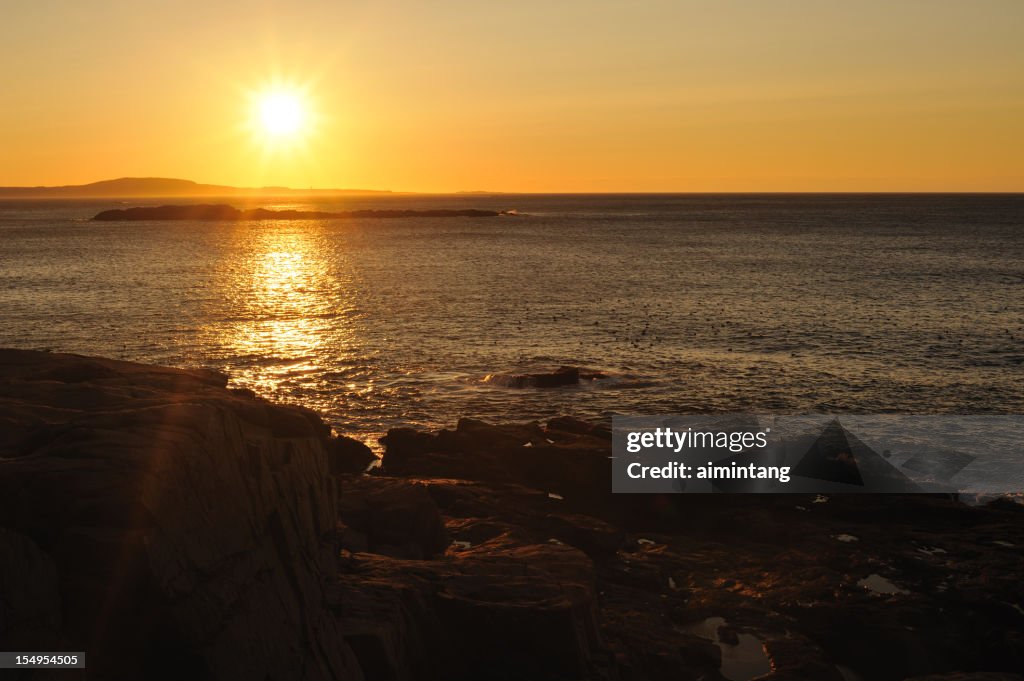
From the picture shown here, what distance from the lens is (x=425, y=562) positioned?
16.5 metres

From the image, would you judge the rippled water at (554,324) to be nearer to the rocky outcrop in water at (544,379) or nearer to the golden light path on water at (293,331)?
the golden light path on water at (293,331)

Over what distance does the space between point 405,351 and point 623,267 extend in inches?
2340

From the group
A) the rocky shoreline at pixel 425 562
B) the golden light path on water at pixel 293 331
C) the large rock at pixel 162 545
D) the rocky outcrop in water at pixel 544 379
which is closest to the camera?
the large rock at pixel 162 545

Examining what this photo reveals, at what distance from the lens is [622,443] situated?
28891 millimetres

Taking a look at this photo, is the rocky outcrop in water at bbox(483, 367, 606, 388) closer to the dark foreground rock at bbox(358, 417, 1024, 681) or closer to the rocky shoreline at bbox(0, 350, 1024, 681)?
the dark foreground rock at bbox(358, 417, 1024, 681)

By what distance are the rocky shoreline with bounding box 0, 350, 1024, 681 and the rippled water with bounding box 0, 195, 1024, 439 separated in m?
13.2

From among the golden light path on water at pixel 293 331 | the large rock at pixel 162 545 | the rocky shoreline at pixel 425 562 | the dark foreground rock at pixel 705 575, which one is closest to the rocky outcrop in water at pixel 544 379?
the golden light path on water at pixel 293 331

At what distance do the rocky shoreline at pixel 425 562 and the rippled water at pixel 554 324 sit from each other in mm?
13246

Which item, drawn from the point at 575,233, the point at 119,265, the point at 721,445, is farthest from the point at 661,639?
the point at 575,233

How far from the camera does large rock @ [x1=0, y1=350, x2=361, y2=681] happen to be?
1010cm

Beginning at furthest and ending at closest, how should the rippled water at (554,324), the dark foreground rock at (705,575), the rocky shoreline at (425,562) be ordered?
the rippled water at (554,324), the dark foreground rock at (705,575), the rocky shoreline at (425,562)

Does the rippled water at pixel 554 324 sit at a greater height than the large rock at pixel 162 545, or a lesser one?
lesser

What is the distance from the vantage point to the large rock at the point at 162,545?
10102mm

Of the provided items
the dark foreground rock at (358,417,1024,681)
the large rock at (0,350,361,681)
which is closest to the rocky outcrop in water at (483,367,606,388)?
the dark foreground rock at (358,417,1024,681)
